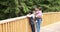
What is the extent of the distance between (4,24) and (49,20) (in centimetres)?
757

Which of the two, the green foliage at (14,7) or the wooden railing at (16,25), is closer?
the wooden railing at (16,25)

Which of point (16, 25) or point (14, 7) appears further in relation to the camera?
point (14, 7)

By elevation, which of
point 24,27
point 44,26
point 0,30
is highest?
point 0,30

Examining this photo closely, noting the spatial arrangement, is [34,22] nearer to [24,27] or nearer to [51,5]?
[24,27]

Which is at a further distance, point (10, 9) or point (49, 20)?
point (49, 20)

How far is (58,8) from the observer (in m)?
18.8

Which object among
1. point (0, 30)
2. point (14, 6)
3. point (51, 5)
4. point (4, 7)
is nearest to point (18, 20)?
point (0, 30)

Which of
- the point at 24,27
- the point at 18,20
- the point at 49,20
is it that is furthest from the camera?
the point at 49,20

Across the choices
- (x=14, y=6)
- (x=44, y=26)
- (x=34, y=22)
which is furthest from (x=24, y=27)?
(x=44, y=26)

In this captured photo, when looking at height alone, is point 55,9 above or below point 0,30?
below

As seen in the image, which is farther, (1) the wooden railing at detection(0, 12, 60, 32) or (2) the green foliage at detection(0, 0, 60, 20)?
(2) the green foliage at detection(0, 0, 60, 20)

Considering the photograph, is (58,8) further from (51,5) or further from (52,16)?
(52,16)

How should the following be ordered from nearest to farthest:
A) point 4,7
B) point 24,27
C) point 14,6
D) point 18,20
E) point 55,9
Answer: point 18,20, point 24,27, point 14,6, point 4,7, point 55,9

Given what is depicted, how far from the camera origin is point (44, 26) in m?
14.7
